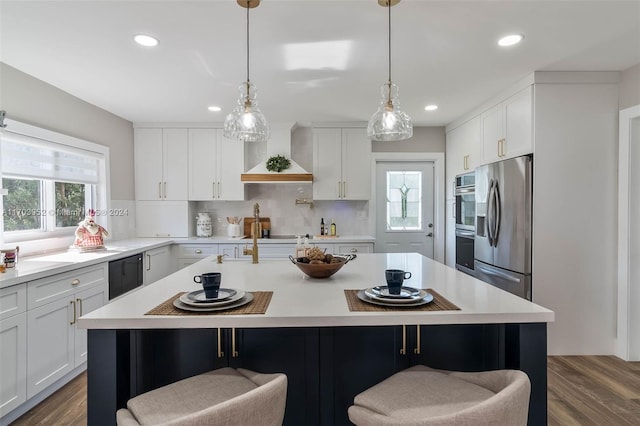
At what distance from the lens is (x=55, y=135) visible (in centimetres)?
303

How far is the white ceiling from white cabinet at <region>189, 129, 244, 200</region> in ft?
3.13

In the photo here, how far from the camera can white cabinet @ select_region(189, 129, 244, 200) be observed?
443cm

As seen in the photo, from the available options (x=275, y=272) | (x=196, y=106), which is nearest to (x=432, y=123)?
(x=196, y=106)

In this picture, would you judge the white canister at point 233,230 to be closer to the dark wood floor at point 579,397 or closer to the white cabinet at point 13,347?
the dark wood floor at point 579,397

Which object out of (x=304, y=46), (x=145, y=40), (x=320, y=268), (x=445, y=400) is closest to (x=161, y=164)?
(x=145, y=40)

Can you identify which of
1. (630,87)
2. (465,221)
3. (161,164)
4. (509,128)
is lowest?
(465,221)

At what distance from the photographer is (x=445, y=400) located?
3.70ft

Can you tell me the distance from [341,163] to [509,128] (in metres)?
1.95

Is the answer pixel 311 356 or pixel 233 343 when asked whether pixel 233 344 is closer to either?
pixel 233 343

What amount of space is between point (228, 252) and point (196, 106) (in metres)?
1.74

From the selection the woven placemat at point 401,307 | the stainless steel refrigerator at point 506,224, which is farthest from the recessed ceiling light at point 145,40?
the stainless steel refrigerator at point 506,224

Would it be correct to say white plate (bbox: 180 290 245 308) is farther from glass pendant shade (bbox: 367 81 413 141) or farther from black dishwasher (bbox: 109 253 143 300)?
black dishwasher (bbox: 109 253 143 300)

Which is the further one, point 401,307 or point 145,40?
point 145,40

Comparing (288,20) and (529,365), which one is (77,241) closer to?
(288,20)
